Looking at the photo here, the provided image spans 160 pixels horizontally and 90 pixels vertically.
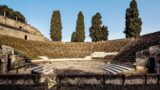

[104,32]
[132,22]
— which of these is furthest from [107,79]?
[104,32]

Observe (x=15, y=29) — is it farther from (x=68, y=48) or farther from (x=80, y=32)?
(x=80, y=32)

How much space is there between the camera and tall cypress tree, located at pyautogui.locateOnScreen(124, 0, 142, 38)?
58.0 meters

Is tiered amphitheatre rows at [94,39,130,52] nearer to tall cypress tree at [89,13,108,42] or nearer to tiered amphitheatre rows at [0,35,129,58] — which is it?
tiered amphitheatre rows at [0,35,129,58]

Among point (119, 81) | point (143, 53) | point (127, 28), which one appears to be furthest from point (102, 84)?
point (127, 28)

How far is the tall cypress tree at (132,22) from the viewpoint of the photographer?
190ft

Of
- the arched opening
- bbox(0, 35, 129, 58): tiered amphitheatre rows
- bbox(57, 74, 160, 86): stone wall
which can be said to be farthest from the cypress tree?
bbox(57, 74, 160, 86): stone wall

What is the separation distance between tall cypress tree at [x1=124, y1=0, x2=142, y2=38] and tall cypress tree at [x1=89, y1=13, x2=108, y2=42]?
9088 millimetres

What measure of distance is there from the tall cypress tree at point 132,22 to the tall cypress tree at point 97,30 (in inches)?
358

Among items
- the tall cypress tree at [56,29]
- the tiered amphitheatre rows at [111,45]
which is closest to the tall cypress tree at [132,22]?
the tiered amphitheatre rows at [111,45]

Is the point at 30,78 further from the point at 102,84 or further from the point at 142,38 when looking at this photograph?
the point at 142,38

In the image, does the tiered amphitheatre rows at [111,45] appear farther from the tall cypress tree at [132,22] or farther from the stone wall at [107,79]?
the stone wall at [107,79]

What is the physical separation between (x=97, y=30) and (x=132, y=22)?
11.4m

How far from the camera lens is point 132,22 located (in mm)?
58406

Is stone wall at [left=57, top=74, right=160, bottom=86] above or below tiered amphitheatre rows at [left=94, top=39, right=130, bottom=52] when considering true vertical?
below
